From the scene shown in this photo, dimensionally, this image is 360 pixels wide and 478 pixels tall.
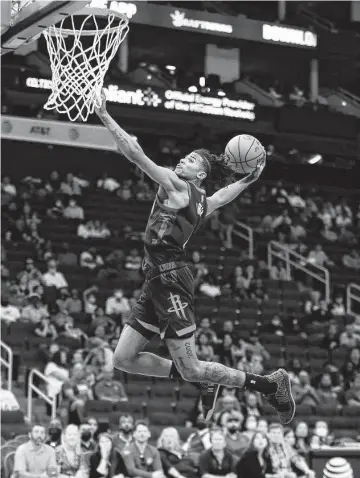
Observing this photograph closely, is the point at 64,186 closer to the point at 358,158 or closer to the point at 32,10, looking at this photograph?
the point at 358,158

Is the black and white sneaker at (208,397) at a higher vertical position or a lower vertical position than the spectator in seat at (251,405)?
higher

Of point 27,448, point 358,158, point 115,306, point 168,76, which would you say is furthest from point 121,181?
point 27,448

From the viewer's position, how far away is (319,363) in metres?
22.5

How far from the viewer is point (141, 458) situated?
46.0ft

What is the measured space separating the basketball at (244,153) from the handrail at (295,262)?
17637 mm

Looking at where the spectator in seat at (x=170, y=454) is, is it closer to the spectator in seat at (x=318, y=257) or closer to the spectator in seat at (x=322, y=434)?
the spectator in seat at (x=322, y=434)

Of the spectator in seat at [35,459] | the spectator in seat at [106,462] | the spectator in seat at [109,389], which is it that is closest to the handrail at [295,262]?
the spectator in seat at [109,389]

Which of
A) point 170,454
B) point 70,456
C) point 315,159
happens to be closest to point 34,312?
point 70,456

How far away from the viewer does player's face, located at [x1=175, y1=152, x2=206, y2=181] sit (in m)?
8.84

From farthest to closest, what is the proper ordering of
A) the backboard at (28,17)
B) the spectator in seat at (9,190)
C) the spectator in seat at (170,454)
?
the spectator in seat at (9,190) → the spectator in seat at (170,454) → the backboard at (28,17)

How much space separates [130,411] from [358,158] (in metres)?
15.7

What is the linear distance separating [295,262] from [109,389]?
11.2 m

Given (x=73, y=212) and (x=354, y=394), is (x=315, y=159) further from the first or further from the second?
Answer: (x=354, y=394)

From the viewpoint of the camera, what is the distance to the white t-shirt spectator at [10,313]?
1906 centimetres
